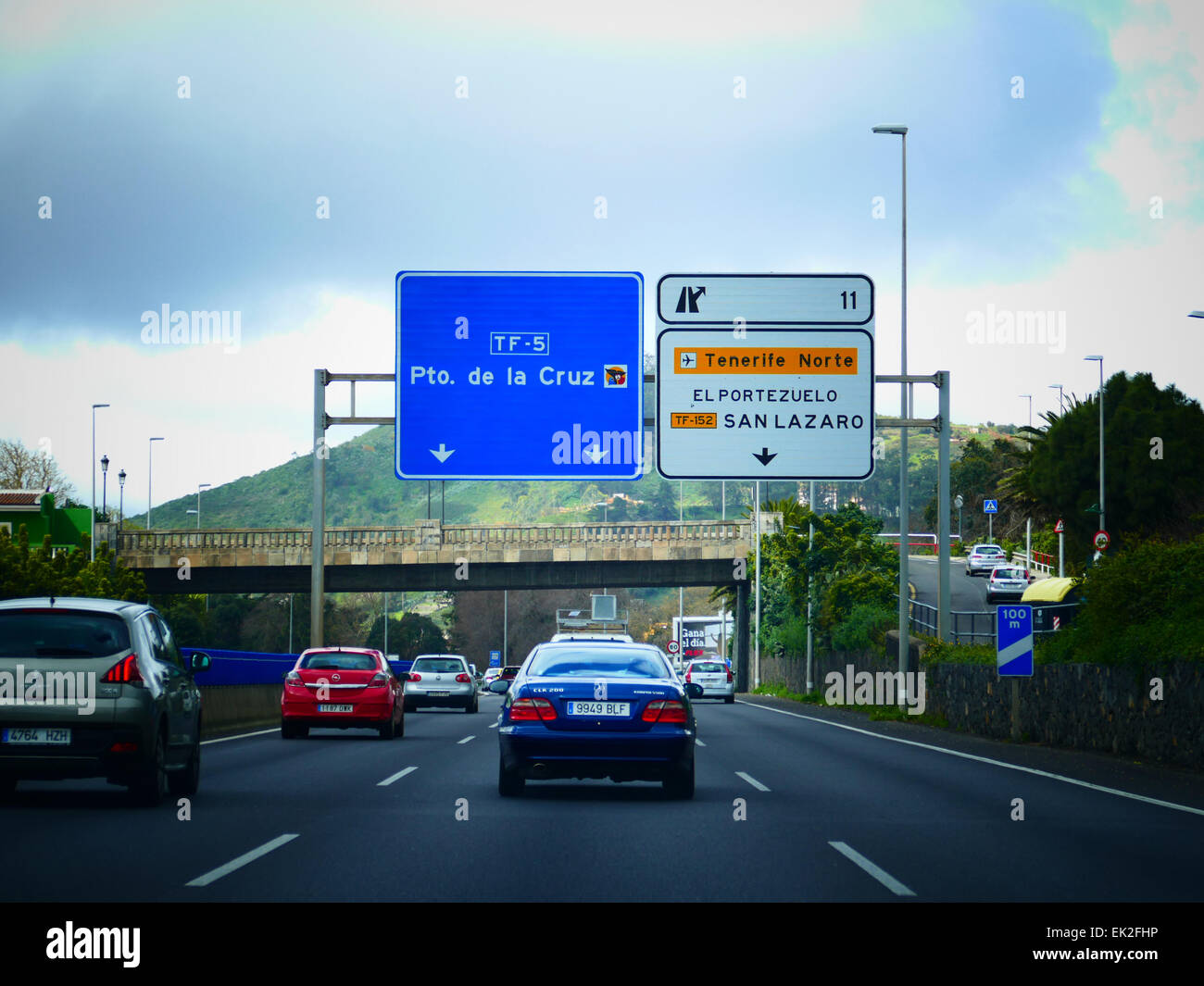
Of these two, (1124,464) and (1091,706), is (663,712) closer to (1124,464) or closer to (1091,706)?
(1091,706)

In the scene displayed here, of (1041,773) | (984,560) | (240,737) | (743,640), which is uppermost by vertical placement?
(984,560)

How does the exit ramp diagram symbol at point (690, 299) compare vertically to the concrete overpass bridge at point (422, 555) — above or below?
above

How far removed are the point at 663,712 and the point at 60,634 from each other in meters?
5.30

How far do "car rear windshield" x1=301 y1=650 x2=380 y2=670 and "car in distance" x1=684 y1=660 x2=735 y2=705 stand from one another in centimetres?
2558

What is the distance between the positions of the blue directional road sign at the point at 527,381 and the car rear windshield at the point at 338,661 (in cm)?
316

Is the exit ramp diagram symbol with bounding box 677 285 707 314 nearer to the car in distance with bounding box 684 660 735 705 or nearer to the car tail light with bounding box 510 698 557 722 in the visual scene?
the car tail light with bounding box 510 698 557 722

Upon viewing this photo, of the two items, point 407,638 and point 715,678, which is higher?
point 715,678

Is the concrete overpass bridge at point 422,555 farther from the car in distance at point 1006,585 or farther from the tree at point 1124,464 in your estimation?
the tree at point 1124,464

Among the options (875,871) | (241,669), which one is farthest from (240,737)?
(875,871)

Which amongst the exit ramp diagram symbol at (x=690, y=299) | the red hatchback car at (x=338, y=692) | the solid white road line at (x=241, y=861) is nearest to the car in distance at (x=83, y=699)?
the solid white road line at (x=241, y=861)

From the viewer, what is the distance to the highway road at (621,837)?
8398 millimetres

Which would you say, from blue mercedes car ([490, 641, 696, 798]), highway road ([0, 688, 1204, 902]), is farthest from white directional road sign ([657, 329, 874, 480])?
blue mercedes car ([490, 641, 696, 798])

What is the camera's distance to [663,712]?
1358 cm

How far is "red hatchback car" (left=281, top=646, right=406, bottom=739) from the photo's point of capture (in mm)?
24359
